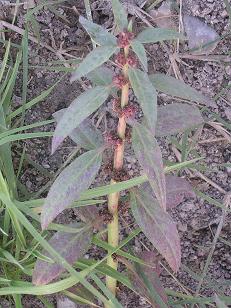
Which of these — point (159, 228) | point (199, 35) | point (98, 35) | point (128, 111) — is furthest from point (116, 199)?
point (199, 35)

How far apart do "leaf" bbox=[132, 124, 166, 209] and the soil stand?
456 millimetres

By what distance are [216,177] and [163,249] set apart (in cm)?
49

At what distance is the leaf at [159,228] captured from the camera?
1.11m

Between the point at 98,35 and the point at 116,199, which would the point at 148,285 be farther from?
the point at 98,35

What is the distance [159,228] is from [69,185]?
0.20 metres

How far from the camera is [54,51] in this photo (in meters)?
1.58

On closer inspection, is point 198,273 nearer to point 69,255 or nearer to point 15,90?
point 69,255

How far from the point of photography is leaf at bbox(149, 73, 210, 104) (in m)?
1.03

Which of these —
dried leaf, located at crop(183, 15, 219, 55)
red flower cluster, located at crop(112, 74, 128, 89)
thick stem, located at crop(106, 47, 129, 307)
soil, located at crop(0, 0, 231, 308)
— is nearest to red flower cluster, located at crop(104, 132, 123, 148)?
thick stem, located at crop(106, 47, 129, 307)

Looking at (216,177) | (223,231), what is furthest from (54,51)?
(223,231)

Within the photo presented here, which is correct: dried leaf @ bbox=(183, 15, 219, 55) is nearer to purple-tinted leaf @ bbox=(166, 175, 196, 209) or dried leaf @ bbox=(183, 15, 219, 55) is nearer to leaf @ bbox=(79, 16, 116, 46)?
purple-tinted leaf @ bbox=(166, 175, 196, 209)

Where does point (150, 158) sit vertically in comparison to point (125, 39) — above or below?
below

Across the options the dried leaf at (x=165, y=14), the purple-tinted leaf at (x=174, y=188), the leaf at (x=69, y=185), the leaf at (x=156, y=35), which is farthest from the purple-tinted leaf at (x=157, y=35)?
the dried leaf at (x=165, y=14)

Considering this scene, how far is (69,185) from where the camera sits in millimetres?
1049
